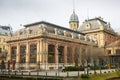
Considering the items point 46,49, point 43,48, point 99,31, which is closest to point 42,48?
point 43,48

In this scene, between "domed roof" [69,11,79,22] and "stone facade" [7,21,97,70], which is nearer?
"stone facade" [7,21,97,70]

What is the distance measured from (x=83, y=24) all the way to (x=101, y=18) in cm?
902

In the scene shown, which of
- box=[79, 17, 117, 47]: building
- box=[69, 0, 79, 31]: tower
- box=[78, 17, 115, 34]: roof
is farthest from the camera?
box=[69, 0, 79, 31]: tower

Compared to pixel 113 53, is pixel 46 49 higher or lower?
higher

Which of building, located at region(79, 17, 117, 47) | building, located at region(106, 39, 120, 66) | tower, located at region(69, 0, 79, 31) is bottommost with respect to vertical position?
building, located at region(106, 39, 120, 66)

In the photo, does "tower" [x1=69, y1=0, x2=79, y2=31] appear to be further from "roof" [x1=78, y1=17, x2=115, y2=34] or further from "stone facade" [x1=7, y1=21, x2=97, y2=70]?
"stone facade" [x1=7, y1=21, x2=97, y2=70]

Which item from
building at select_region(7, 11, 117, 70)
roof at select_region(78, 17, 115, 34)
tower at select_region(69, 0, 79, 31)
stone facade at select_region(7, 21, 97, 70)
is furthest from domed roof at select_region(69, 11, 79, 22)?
stone facade at select_region(7, 21, 97, 70)

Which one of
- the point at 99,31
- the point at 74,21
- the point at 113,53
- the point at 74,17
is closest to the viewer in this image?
the point at 113,53

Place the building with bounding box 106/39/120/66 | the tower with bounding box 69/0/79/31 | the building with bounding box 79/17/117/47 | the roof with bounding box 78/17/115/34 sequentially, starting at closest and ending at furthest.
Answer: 1. the building with bounding box 106/39/120/66
2. the building with bounding box 79/17/117/47
3. the roof with bounding box 78/17/115/34
4. the tower with bounding box 69/0/79/31

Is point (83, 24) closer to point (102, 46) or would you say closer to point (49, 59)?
point (102, 46)

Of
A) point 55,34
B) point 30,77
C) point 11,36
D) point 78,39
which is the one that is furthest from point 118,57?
point 30,77

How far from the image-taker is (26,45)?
66.1 metres

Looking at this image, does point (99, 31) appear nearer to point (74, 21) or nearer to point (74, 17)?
point (74, 21)

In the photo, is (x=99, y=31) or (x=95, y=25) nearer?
(x=99, y=31)
